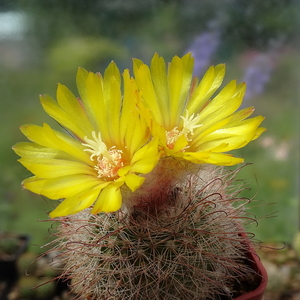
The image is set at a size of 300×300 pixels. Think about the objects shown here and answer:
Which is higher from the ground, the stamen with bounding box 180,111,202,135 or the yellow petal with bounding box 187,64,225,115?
the yellow petal with bounding box 187,64,225,115

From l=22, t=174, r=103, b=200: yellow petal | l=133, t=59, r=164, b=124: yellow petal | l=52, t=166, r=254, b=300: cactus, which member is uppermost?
l=133, t=59, r=164, b=124: yellow petal

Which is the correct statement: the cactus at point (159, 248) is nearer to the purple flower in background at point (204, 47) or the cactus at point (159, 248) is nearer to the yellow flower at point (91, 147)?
the yellow flower at point (91, 147)

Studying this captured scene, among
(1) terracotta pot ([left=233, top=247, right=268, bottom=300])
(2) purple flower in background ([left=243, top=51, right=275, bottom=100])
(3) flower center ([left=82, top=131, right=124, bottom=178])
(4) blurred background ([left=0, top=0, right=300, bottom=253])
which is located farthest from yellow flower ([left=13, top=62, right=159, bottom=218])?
(2) purple flower in background ([left=243, top=51, right=275, bottom=100])

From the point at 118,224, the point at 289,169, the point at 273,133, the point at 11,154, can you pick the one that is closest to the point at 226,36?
the point at 273,133

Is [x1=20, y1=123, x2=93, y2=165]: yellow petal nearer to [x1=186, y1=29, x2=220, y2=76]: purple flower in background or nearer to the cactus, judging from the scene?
the cactus

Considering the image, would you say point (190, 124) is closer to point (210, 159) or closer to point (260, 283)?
point (210, 159)

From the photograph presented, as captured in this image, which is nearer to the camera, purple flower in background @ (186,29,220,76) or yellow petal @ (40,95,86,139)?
yellow petal @ (40,95,86,139)
